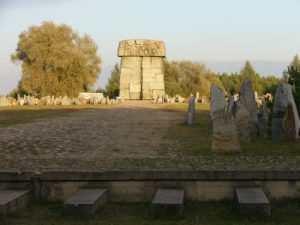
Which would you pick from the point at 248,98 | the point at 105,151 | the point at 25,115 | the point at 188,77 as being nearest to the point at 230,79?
the point at 188,77

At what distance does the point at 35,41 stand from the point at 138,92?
1255 cm

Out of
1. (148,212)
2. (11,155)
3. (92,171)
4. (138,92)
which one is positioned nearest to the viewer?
(148,212)

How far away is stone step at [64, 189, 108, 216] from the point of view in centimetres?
598

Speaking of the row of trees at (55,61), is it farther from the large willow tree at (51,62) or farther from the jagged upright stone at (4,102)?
the jagged upright stone at (4,102)

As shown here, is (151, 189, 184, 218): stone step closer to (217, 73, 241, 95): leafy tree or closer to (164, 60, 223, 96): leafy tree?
(164, 60, 223, 96): leafy tree

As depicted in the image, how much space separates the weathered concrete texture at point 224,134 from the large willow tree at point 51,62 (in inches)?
1363

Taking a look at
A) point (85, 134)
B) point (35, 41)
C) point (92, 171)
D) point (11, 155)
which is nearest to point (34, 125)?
point (85, 134)

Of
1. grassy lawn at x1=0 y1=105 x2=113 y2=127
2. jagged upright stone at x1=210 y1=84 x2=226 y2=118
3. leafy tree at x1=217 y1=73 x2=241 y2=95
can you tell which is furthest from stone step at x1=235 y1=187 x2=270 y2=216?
leafy tree at x1=217 y1=73 x2=241 y2=95

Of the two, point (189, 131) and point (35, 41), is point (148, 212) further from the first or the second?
point (35, 41)

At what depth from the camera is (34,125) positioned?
52.2 feet

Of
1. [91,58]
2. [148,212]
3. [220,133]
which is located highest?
[91,58]

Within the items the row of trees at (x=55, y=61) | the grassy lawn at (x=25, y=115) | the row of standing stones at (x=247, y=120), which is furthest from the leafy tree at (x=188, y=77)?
the row of standing stones at (x=247, y=120)

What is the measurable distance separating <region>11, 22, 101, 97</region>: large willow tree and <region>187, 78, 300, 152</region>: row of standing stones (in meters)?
32.0

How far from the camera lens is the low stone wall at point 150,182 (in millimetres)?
6727
